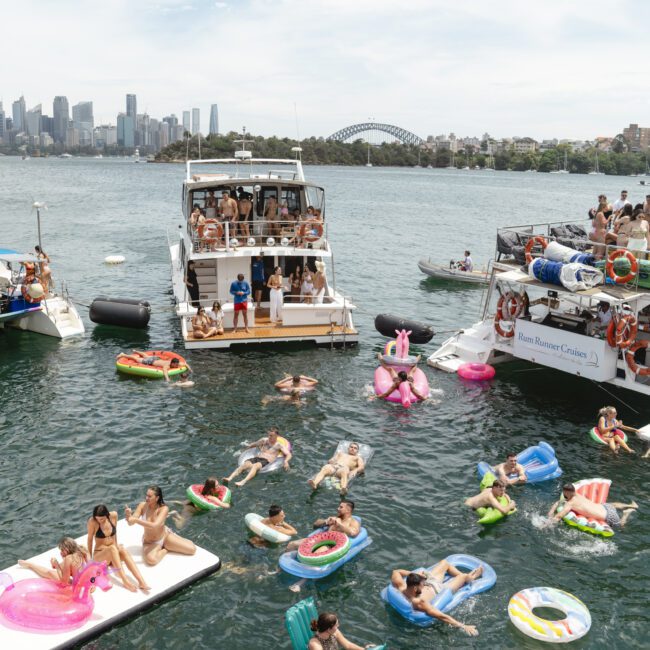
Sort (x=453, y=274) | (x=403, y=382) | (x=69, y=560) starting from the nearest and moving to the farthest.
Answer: (x=69, y=560)
(x=403, y=382)
(x=453, y=274)

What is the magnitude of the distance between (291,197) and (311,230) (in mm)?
2319

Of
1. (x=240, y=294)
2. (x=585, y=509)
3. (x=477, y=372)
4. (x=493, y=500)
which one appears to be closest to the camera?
(x=585, y=509)

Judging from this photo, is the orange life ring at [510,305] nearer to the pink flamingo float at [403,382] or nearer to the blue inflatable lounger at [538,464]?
the pink flamingo float at [403,382]

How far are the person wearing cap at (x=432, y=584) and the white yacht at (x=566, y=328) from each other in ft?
30.6

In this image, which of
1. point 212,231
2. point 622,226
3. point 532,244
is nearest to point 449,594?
point 532,244

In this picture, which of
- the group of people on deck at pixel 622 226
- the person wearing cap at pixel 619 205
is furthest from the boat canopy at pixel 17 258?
the person wearing cap at pixel 619 205

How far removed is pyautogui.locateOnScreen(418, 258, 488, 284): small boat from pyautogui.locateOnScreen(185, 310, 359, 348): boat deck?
52.3 ft

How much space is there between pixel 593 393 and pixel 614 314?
3478 mm

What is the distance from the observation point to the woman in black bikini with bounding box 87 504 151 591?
1165 cm

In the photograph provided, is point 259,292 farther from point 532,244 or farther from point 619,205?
point 619,205

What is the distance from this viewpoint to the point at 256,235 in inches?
1050

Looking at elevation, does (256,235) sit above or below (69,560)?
above

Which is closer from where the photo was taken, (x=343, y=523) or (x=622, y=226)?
(x=343, y=523)

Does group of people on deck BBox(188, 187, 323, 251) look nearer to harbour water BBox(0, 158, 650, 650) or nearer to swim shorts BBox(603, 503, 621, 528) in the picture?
harbour water BBox(0, 158, 650, 650)
